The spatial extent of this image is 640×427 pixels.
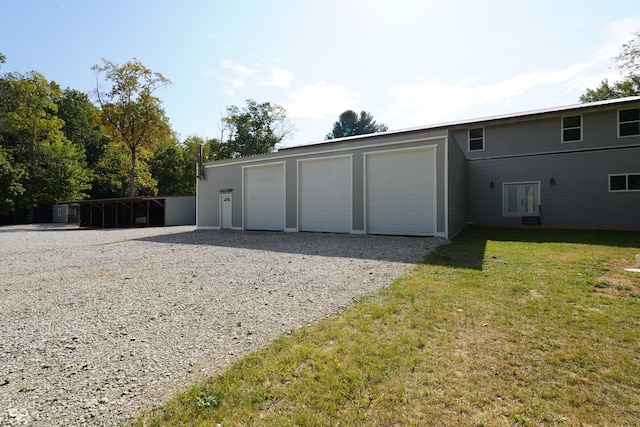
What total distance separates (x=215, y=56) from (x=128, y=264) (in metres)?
7.83

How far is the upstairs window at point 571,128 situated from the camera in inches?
527

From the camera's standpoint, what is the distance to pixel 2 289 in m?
4.79

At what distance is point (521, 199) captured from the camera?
14320 millimetres

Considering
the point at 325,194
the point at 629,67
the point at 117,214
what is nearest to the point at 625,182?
the point at 325,194

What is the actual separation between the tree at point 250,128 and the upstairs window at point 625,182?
2873 centimetres

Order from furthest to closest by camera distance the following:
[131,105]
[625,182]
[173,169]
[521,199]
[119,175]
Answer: [173,169] → [119,175] → [131,105] → [521,199] → [625,182]

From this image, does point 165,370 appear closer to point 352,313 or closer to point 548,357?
point 352,313

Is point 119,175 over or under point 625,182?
over

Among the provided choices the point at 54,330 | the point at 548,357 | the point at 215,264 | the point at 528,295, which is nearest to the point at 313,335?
the point at 548,357

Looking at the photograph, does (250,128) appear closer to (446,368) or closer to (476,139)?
(476,139)

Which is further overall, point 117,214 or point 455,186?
point 117,214

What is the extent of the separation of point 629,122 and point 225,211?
724 inches

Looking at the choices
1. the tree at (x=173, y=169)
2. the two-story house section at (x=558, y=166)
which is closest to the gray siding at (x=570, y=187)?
the two-story house section at (x=558, y=166)

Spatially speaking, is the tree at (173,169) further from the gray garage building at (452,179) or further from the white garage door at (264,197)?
the white garage door at (264,197)
